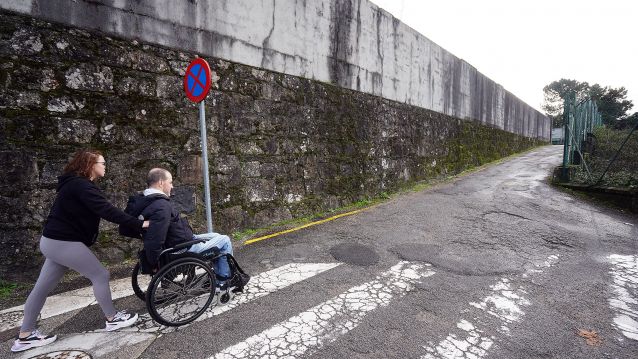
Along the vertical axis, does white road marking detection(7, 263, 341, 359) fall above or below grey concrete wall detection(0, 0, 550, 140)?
below

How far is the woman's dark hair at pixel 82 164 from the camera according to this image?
8.70ft

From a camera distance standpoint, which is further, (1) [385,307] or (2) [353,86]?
(2) [353,86]

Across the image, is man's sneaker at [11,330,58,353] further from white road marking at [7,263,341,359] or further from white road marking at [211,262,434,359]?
white road marking at [211,262,434,359]

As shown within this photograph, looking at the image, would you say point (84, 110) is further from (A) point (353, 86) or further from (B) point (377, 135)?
(B) point (377, 135)

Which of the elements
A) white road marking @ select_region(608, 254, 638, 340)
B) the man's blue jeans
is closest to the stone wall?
the man's blue jeans

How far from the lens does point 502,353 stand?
254cm

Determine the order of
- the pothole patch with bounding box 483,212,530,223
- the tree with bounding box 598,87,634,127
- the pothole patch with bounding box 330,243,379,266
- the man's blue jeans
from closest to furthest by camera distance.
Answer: the man's blue jeans → the pothole patch with bounding box 330,243,379,266 → the pothole patch with bounding box 483,212,530,223 → the tree with bounding box 598,87,634,127

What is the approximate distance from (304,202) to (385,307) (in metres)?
3.67

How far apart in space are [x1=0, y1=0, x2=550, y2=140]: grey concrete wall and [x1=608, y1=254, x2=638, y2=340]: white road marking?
19.8 ft

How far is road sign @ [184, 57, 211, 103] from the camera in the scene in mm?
3909

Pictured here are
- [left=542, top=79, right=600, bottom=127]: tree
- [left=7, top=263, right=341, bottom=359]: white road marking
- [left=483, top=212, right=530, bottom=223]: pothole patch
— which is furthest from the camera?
[left=542, top=79, right=600, bottom=127]: tree

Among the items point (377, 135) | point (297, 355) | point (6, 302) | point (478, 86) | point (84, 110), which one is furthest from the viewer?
point (478, 86)

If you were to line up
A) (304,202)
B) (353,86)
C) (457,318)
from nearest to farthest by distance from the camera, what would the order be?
(457,318) < (304,202) < (353,86)

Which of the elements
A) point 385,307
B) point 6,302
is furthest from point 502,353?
point 6,302
